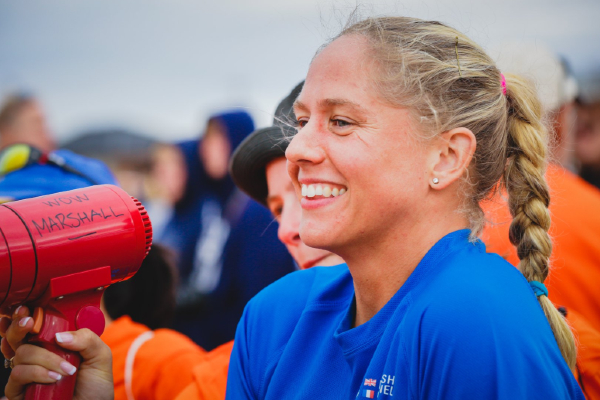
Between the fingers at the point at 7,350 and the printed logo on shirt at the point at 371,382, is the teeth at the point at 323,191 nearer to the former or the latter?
the printed logo on shirt at the point at 371,382

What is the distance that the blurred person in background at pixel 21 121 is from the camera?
229 inches

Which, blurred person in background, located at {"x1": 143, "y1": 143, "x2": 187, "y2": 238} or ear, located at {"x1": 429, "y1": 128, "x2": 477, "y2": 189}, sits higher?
ear, located at {"x1": 429, "y1": 128, "x2": 477, "y2": 189}

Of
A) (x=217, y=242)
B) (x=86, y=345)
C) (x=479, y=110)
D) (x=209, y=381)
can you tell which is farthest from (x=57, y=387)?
(x=217, y=242)

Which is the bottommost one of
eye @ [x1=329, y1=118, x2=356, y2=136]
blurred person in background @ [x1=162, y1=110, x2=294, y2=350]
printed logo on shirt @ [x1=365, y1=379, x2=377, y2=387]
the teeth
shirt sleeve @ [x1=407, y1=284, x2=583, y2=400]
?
blurred person in background @ [x1=162, y1=110, x2=294, y2=350]

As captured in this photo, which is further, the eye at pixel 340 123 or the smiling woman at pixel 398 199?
the eye at pixel 340 123

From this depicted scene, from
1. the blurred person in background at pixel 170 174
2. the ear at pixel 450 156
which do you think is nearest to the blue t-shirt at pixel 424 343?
the ear at pixel 450 156

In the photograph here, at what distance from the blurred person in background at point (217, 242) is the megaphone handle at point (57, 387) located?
177cm

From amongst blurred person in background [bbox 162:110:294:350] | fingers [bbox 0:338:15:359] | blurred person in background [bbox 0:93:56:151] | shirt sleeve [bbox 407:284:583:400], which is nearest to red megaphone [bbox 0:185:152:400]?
fingers [bbox 0:338:15:359]

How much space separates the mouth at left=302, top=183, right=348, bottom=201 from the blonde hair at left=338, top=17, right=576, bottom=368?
1.01 ft

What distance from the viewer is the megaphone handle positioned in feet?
5.73

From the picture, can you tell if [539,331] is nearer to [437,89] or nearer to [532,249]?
[532,249]

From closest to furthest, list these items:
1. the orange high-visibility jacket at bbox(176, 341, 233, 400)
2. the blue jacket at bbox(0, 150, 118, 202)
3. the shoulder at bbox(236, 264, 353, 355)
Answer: the shoulder at bbox(236, 264, 353, 355) < the orange high-visibility jacket at bbox(176, 341, 233, 400) < the blue jacket at bbox(0, 150, 118, 202)

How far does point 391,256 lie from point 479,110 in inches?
21.1

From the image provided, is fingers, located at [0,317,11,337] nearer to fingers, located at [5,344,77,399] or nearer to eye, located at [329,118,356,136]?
fingers, located at [5,344,77,399]
